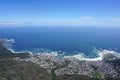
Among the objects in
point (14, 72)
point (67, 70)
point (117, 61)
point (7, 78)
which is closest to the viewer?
point (7, 78)

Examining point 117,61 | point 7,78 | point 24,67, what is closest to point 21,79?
point 7,78

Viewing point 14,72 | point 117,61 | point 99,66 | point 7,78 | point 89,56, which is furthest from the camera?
point 89,56

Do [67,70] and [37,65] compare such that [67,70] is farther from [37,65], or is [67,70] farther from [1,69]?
[1,69]

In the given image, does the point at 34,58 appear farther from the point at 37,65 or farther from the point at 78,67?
the point at 78,67

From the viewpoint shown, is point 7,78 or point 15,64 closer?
point 7,78

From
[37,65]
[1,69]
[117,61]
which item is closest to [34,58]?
[37,65]

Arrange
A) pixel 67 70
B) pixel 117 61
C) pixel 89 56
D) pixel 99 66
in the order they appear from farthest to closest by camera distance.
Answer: pixel 89 56
pixel 117 61
pixel 99 66
pixel 67 70
